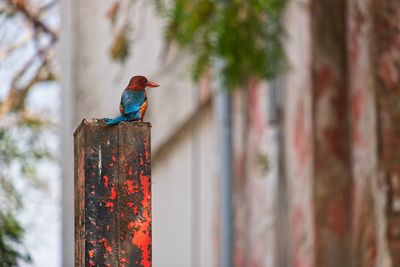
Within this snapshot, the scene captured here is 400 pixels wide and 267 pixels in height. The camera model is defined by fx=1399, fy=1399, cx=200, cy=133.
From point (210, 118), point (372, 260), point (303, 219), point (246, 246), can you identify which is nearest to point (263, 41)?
point (303, 219)

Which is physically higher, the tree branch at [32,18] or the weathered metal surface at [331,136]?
the tree branch at [32,18]

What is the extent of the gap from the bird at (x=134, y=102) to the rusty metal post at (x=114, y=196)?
8cm

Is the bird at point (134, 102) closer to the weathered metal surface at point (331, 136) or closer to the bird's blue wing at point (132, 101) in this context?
the bird's blue wing at point (132, 101)

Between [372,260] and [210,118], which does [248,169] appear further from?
[372,260]

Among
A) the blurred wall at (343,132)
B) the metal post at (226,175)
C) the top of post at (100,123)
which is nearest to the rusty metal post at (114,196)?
the top of post at (100,123)

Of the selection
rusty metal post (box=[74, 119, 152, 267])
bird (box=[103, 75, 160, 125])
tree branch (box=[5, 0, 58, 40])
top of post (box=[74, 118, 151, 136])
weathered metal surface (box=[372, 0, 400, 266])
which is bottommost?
rusty metal post (box=[74, 119, 152, 267])

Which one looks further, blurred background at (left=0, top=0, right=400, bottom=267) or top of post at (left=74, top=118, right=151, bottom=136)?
blurred background at (left=0, top=0, right=400, bottom=267)

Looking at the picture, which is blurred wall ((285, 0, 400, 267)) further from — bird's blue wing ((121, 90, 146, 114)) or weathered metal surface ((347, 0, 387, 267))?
bird's blue wing ((121, 90, 146, 114))

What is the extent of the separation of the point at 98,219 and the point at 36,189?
1037cm

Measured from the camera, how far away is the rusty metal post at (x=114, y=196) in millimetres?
3648

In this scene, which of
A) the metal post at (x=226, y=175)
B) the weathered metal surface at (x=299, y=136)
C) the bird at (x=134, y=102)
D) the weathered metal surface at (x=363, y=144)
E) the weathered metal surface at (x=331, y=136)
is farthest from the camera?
the metal post at (x=226, y=175)

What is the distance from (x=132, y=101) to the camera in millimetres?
3932

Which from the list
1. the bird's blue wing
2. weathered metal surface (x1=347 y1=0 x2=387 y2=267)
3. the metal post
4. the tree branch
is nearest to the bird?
the bird's blue wing

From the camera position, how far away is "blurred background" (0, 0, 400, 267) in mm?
8492
